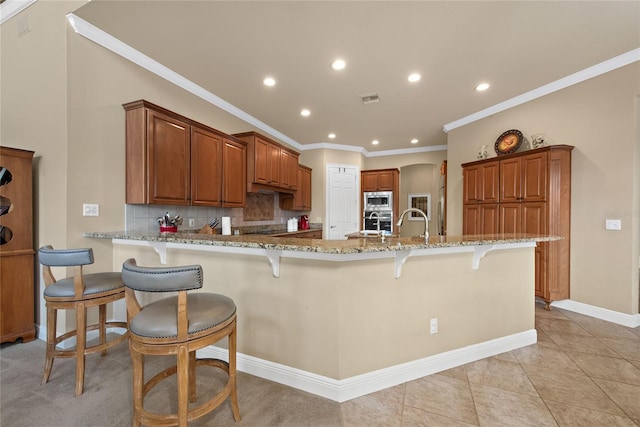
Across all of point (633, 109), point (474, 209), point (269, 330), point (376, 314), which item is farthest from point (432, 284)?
point (633, 109)

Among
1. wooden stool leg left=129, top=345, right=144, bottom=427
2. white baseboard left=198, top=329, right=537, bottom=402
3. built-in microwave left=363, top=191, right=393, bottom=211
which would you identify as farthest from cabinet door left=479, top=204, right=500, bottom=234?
wooden stool leg left=129, top=345, right=144, bottom=427

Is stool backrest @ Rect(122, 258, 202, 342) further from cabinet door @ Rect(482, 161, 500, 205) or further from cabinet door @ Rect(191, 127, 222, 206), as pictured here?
cabinet door @ Rect(482, 161, 500, 205)

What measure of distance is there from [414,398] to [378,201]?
17.1 feet

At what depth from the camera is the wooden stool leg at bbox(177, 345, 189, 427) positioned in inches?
48.2

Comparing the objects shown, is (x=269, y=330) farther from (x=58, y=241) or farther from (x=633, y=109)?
(x=633, y=109)

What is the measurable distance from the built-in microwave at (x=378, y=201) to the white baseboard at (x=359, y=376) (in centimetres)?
448

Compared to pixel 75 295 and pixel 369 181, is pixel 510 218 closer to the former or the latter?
pixel 369 181

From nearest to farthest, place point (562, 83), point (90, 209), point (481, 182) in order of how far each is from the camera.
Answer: point (90, 209) → point (562, 83) → point (481, 182)

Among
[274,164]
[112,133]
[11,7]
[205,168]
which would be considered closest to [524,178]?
[274,164]

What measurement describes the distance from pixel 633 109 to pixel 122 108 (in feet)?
17.8

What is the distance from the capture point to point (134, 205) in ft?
9.21

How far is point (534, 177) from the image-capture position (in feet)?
10.9

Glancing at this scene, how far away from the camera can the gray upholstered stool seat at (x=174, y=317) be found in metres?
1.24

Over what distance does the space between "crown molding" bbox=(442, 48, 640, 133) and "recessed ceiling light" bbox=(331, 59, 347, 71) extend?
2.74 meters
